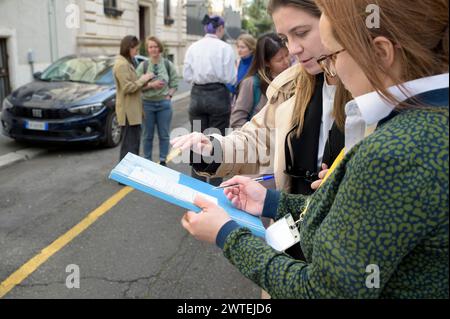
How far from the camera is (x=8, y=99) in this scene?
7.06 metres

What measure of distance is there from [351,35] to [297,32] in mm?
821

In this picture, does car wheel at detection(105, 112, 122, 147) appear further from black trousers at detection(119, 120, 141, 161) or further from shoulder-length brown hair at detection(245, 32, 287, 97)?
shoulder-length brown hair at detection(245, 32, 287, 97)

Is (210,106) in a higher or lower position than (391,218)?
lower

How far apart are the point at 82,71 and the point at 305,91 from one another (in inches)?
264

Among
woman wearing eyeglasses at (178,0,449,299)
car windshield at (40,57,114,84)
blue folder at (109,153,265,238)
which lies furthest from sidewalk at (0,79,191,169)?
woman wearing eyeglasses at (178,0,449,299)

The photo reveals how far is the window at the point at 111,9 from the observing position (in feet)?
50.5

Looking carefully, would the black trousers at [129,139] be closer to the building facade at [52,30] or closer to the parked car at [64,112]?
the parked car at [64,112]

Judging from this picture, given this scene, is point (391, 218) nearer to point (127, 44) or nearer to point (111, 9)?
point (127, 44)

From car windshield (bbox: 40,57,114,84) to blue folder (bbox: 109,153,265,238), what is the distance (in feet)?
20.7

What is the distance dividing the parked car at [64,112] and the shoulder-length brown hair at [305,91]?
17.7 feet

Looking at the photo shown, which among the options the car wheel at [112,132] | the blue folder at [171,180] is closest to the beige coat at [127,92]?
the car wheel at [112,132]

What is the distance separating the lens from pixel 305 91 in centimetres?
183

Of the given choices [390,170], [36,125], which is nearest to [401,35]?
[390,170]

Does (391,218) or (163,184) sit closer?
(391,218)
